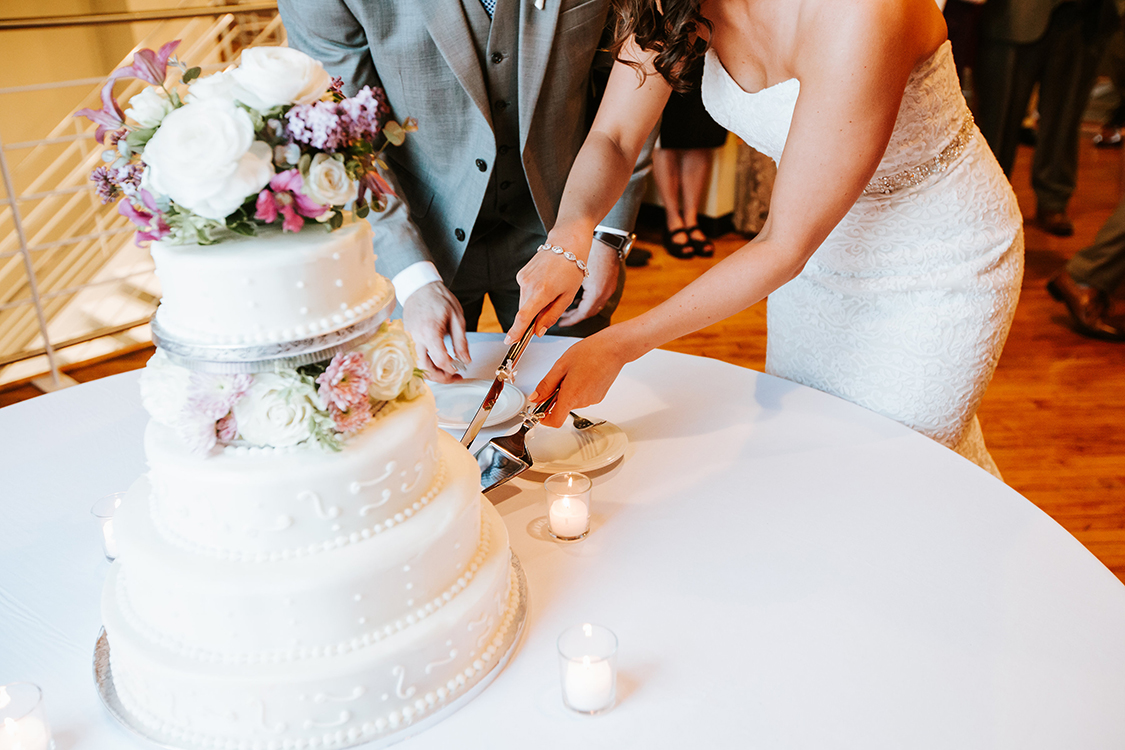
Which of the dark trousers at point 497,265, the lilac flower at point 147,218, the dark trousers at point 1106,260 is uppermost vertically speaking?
the lilac flower at point 147,218

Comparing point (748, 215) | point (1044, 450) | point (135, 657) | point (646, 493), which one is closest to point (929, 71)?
point (646, 493)

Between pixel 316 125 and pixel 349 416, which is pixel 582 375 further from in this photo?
pixel 316 125

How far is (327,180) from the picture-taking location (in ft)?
3.00

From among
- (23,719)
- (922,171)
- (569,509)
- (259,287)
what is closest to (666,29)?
(922,171)

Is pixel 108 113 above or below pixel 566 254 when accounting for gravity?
above

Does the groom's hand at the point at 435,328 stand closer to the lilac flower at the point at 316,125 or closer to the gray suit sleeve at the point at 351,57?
the gray suit sleeve at the point at 351,57

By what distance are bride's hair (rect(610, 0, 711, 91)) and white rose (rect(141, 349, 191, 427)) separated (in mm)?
1047

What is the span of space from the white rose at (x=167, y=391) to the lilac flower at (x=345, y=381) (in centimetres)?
14

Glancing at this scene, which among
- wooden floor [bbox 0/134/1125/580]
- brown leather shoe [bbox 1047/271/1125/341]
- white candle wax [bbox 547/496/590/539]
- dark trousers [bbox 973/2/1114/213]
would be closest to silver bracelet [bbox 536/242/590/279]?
white candle wax [bbox 547/496/590/539]

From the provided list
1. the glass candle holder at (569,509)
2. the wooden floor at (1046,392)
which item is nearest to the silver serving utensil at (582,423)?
the glass candle holder at (569,509)

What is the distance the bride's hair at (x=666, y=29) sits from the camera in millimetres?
1562

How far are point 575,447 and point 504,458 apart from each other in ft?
0.48

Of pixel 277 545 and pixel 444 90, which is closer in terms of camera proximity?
pixel 277 545

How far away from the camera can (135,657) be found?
3.26ft
